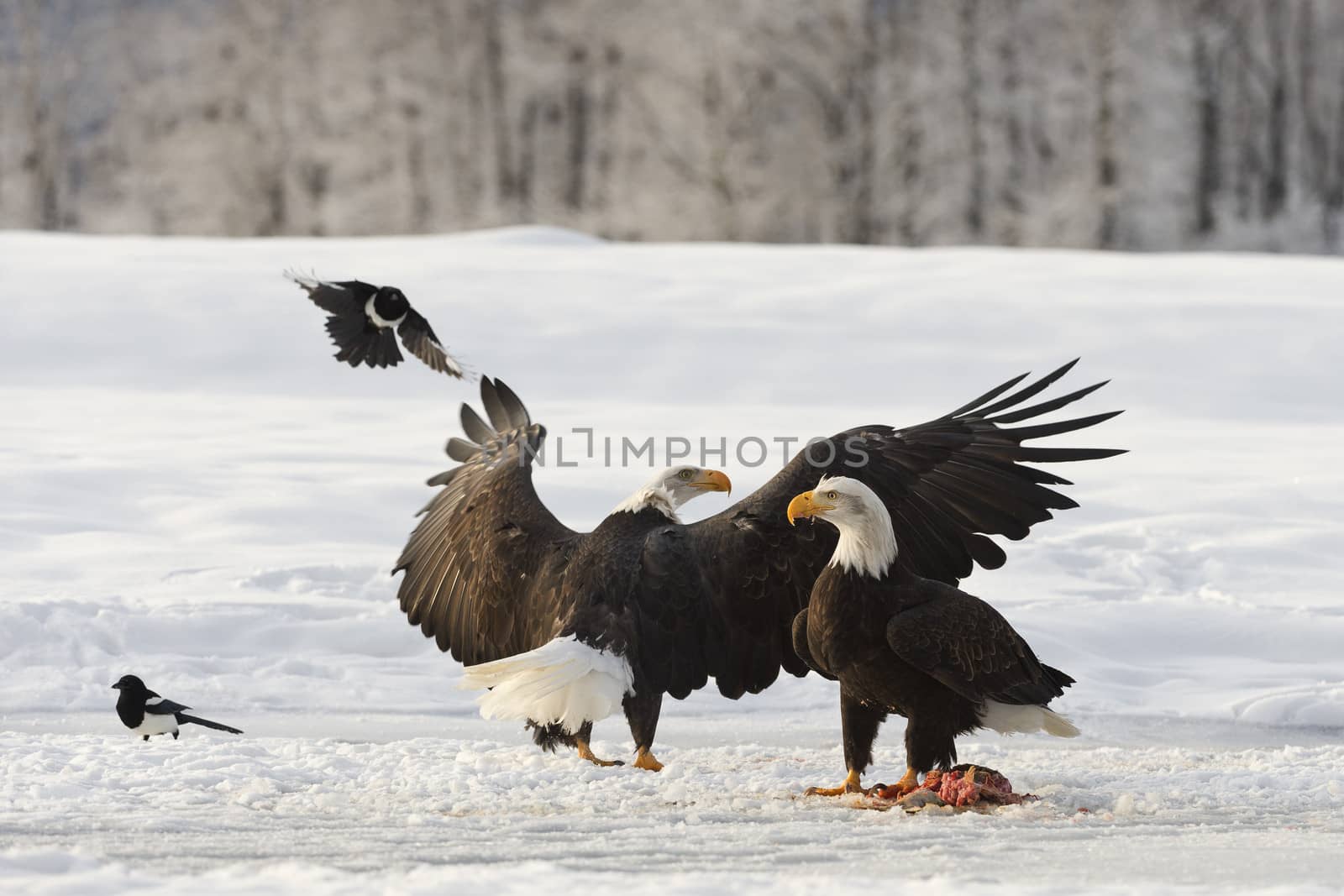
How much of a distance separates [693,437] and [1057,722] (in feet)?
20.6

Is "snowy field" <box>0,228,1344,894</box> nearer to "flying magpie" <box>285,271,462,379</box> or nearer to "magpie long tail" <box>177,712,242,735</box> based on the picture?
"magpie long tail" <box>177,712,242,735</box>

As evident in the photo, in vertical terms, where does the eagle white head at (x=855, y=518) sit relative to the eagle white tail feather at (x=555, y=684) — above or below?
above

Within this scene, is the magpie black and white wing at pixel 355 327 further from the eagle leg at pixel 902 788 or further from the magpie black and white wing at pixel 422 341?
the eagle leg at pixel 902 788

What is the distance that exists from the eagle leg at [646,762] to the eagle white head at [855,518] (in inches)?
37.7

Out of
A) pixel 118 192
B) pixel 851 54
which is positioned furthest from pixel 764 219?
pixel 118 192

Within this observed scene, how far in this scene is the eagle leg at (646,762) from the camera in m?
5.14

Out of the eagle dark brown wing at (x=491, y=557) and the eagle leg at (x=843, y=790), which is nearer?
the eagle leg at (x=843, y=790)

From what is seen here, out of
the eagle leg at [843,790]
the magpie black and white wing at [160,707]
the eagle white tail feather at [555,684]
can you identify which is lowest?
the eagle leg at [843,790]

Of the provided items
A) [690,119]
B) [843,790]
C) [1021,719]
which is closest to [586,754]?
[843,790]

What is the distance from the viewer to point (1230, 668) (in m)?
6.85

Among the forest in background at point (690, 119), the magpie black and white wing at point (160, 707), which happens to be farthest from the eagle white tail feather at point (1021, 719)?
the forest in background at point (690, 119)

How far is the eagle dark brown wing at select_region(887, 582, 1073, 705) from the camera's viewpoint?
4562 millimetres

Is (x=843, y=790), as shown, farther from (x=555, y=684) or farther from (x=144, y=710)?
(x=144, y=710)

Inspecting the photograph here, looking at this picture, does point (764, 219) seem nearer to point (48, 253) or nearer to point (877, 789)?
point (48, 253)
